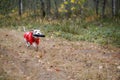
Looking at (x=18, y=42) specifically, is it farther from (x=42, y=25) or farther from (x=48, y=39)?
(x=42, y=25)

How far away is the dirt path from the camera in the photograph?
8.03 metres

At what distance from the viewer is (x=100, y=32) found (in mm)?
15539

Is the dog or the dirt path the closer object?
the dirt path

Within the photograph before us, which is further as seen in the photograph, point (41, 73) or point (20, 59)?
point (20, 59)

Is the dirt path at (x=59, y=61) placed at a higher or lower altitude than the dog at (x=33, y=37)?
lower

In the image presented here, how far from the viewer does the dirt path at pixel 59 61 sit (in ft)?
26.4

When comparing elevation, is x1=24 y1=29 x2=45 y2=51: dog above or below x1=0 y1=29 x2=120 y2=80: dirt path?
above

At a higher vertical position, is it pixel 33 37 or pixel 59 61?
pixel 33 37

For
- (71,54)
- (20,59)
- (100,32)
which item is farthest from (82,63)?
(100,32)

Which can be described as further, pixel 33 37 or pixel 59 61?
pixel 33 37

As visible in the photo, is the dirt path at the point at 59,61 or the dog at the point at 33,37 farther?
the dog at the point at 33,37

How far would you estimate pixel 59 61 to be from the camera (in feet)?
31.5

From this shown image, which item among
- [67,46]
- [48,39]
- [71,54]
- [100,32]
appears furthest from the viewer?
[100,32]

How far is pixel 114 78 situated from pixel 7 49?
5628 millimetres
